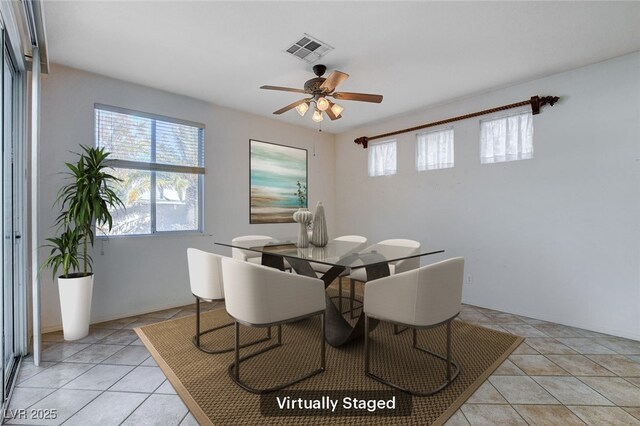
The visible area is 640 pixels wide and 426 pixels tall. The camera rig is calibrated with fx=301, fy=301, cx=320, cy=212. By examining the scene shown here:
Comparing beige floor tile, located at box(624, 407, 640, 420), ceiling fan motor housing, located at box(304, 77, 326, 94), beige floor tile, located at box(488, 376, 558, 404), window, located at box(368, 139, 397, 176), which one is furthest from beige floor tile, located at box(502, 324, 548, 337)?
ceiling fan motor housing, located at box(304, 77, 326, 94)

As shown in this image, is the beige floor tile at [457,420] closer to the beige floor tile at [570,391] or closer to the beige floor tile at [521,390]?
the beige floor tile at [521,390]

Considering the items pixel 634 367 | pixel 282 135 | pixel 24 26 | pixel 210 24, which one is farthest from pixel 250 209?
pixel 634 367

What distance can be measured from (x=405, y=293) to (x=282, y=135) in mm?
3510

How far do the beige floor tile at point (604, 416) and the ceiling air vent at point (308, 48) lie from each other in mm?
2978

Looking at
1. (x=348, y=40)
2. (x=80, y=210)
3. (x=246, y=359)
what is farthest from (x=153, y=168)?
(x=348, y=40)

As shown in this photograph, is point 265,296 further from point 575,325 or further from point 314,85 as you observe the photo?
point 575,325

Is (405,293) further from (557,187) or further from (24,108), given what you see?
(24,108)

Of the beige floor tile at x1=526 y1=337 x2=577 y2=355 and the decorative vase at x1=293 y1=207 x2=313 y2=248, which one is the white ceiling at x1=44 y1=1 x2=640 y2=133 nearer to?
the decorative vase at x1=293 y1=207 x2=313 y2=248

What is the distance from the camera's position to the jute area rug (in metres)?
1.66

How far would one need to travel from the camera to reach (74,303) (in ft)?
8.46

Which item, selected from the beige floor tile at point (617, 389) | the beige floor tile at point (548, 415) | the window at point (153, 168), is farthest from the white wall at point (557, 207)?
the window at point (153, 168)

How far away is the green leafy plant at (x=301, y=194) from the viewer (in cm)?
491

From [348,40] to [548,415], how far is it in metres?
2.82

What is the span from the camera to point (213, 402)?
5.74 ft
